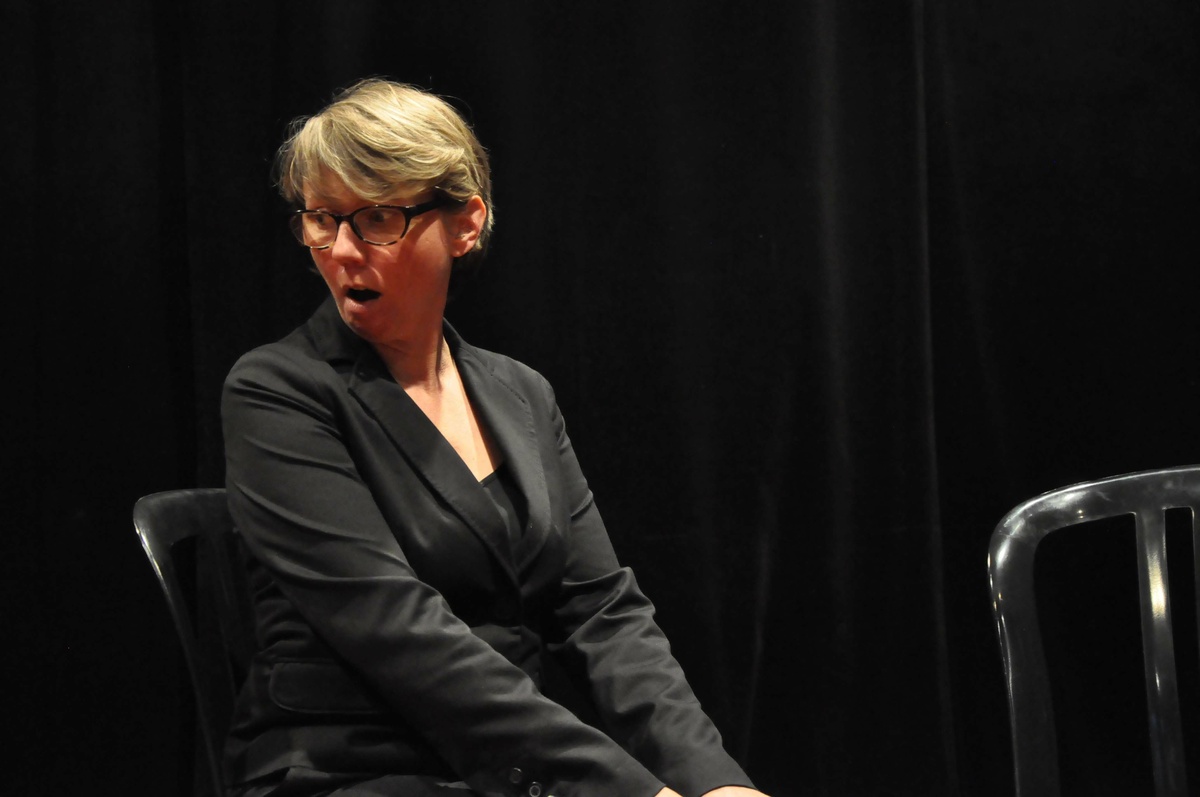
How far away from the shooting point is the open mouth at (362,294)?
4.60ft

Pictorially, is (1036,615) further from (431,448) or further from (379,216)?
(379,216)

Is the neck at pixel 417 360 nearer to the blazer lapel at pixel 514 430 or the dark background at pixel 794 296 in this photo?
the blazer lapel at pixel 514 430

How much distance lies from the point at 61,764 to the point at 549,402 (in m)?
1.08

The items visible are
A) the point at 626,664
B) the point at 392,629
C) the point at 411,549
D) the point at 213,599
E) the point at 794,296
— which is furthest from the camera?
the point at 794,296

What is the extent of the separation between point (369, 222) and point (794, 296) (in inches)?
42.8

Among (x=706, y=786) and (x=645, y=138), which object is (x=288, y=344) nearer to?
(x=706, y=786)

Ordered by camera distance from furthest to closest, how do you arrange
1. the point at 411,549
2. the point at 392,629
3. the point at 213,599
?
the point at 213,599
the point at 411,549
the point at 392,629

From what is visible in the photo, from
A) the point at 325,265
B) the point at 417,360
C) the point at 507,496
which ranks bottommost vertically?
the point at 507,496

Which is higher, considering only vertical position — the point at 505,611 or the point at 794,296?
the point at 794,296

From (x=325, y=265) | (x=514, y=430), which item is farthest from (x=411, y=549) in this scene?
(x=325, y=265)

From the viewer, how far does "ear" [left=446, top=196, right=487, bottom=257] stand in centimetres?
145

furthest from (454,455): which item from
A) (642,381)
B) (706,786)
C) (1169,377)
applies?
(1169,377)

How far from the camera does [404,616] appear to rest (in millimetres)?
1237

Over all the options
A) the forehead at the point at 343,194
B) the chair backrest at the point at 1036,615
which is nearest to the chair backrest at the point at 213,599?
the forehead at the point at 343,194
